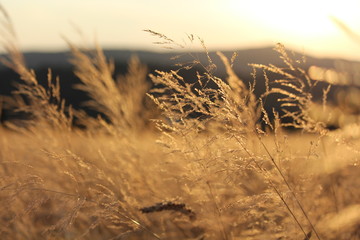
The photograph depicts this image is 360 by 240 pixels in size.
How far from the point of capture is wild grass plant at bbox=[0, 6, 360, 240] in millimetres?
1714

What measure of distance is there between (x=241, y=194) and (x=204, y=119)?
130 centimetres

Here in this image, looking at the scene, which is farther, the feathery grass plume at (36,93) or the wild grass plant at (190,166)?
the feathery grass plume at (36,93)

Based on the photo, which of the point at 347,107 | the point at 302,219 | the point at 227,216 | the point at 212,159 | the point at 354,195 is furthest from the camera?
the point at 347,107

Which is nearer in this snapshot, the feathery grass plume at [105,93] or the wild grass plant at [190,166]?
the wild grass plant at [190,166]

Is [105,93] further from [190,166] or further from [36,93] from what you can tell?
[190,166]

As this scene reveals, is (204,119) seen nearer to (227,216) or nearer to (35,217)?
(227,216)

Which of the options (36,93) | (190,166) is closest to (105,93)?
(36,93)

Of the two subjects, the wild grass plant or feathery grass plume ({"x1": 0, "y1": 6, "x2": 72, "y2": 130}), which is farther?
feathery grass plume ({"x1": 0, "y1": 6, "x2": 72, "y2": 130})

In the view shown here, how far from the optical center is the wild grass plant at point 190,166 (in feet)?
5.62

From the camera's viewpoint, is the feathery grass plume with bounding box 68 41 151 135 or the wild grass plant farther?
the feathery grass plume with bounding box 68 41 151 135

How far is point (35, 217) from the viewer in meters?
3.36

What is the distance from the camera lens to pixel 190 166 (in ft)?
6.67

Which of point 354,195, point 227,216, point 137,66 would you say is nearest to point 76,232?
point 227,216

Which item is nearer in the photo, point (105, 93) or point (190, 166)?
point (190, 166)
